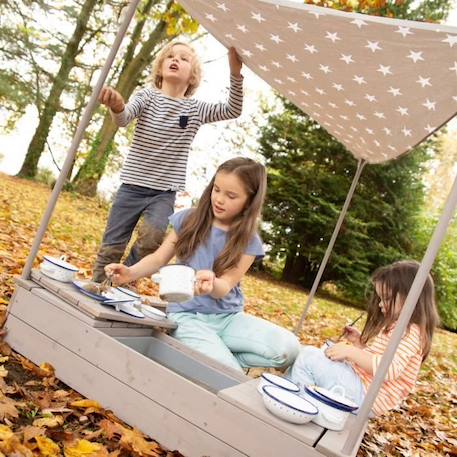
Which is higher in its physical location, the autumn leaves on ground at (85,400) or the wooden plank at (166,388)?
the wooden plank at (166,388)

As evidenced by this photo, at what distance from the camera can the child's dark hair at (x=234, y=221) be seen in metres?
2.21

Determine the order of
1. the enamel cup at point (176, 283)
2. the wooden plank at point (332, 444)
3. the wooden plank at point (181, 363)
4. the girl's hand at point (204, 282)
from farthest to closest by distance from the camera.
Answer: the wooden plank at point (181, 363) < the girl's hand at point (204, 282) < the enamel cup at point (176, 283) < the wooden plank at point (332, 444)

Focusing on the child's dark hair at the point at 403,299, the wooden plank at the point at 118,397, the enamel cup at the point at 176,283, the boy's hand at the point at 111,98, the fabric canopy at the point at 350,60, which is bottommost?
the wooden plank at the point at 118,397

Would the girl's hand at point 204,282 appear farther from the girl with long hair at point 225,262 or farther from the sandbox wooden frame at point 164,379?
the sandbox wooden frame at point 164,379

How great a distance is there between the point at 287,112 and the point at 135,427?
898cm

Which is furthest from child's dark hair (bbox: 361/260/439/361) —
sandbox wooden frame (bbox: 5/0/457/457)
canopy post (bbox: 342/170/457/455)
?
canopy post (bbox: 342/170/457/455)

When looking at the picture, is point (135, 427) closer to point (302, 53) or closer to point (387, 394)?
point (387, 394)

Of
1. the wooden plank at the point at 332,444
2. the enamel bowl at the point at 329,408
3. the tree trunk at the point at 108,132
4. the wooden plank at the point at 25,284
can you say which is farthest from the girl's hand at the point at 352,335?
the tree trunk at the point at 108,132

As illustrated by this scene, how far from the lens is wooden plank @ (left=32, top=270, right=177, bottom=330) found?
1790 mm

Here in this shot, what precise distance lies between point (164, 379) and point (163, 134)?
1579 millimetres

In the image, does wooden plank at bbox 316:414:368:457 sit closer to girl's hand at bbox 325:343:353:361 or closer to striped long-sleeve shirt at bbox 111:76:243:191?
girl's hand at bbox 325:343:353:361

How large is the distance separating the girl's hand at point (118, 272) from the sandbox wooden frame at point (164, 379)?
221mm

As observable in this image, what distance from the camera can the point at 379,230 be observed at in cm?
993

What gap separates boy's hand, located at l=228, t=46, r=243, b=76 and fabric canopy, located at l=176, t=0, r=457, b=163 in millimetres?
32
